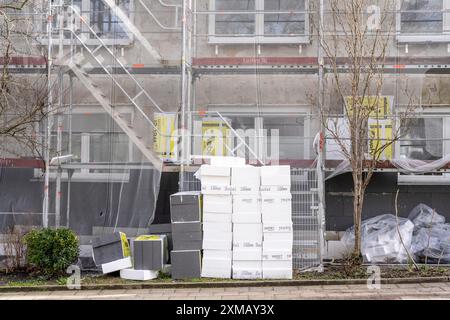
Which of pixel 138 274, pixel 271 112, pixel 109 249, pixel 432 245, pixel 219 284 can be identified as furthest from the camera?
pixel 271 112

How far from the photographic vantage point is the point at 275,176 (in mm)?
10922

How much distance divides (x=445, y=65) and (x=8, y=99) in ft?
26.3

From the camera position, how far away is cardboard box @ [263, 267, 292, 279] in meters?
10.8

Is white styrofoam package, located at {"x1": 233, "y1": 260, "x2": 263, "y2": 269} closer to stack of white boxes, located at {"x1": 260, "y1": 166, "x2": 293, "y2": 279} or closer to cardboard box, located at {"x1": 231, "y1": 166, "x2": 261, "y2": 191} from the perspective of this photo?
stack of white boxes, located at {"x1": 260, "y1": 166, "x2": 293, "y2": 279}

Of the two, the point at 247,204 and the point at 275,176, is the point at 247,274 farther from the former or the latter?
the point at 275,176

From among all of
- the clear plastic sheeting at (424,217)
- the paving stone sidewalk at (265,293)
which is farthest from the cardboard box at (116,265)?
the clear plastic sheeting at (424,217)

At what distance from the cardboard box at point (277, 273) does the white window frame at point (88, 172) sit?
3247 millimetres

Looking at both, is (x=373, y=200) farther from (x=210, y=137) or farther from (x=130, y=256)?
(x=130, y=256)

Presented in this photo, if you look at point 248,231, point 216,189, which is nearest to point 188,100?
point 216,189

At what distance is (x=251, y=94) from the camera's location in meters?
13.0

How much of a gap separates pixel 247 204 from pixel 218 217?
0.52 metres

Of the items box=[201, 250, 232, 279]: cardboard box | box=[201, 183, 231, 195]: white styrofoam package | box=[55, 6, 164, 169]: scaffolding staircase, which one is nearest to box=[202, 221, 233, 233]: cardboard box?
box=[201, 250, 232, 279]: cardboard box

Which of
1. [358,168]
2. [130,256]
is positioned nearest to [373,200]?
[358,168]

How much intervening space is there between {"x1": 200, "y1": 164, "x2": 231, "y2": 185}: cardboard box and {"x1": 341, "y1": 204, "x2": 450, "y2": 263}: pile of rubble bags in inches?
108
